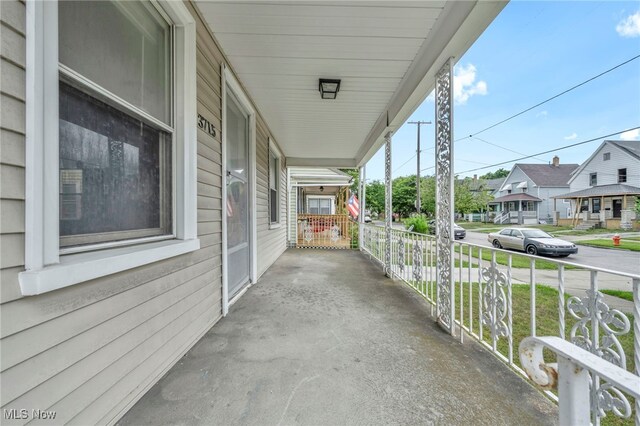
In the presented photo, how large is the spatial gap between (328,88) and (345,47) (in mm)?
720

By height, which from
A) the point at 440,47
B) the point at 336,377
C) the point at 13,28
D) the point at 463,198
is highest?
the point at 440,47

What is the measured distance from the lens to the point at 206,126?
2.32 meters

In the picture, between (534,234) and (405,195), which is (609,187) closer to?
(534,234)

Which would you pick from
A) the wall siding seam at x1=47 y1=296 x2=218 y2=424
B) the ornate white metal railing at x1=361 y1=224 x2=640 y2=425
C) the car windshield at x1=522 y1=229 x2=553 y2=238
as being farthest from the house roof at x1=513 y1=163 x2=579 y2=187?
the wall siding seam at x1=47 y1=296 x2=218 y2=424

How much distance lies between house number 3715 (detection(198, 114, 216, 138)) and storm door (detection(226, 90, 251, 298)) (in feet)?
1.77

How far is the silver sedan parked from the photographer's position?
8.09 m

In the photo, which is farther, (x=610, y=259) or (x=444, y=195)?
(x=610, y=259)

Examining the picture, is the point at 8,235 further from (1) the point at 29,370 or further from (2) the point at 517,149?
(2) the point at 517,149

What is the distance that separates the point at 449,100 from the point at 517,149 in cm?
2160

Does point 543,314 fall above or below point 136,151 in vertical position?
below

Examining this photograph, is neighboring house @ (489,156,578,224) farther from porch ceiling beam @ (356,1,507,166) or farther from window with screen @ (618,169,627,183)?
porch ceiling beam @ (356,1,507,166)

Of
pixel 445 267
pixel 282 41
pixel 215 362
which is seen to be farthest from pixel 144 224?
pixel 445 267

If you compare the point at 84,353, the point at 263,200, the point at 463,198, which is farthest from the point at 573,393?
the point at 463,198

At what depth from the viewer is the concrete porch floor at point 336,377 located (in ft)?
4.49
